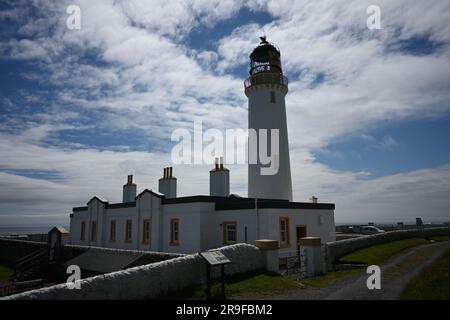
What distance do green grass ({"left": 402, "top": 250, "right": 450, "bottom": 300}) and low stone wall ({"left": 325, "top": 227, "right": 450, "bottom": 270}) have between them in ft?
17.2

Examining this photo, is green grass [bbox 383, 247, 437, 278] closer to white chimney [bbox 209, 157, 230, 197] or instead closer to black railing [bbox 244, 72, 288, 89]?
white chimney [bbox 209, 157, 230, 197]

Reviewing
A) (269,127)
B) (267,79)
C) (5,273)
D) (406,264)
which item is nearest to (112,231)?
(5,273)

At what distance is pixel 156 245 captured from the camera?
23.4m

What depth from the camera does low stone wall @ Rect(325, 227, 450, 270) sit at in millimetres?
18047

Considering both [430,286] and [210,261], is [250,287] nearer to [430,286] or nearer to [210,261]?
[210,261]

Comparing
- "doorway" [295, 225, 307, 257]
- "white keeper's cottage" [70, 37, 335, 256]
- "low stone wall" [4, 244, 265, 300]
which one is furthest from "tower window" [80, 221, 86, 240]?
"low stone wall" [4, 244, 265, 300]

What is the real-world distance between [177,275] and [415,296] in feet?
24.4

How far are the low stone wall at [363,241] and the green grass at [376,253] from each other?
38 centimetres

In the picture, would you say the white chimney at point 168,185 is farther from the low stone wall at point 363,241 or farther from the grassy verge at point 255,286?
the grassy verge at point 255,286

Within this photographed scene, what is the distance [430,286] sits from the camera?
10.3m

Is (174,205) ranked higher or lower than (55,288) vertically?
higher

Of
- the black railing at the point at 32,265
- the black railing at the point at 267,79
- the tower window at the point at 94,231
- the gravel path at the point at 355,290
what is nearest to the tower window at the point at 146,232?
the black railing at the point at 32,265
